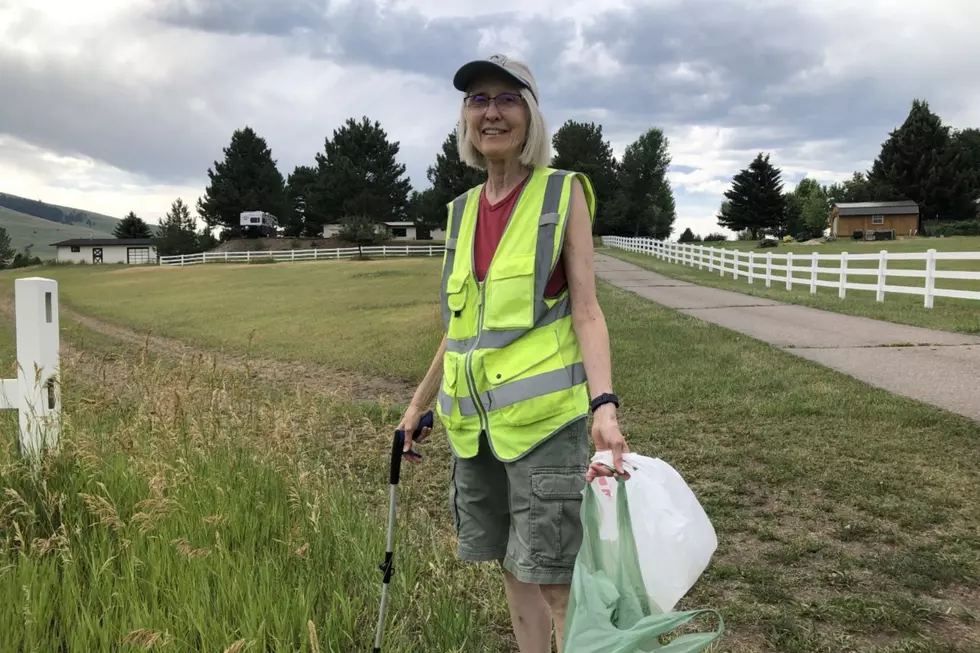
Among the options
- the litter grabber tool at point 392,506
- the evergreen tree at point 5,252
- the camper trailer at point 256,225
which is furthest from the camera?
the evergreen tree at point 5,252

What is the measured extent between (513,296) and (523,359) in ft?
0.58

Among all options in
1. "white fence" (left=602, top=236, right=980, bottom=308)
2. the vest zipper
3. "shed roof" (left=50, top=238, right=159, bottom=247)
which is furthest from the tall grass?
"shed roof" (left=50, top=238, right=159, bottom=247)

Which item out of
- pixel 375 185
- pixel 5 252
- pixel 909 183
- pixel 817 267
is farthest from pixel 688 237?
pixel 5 252

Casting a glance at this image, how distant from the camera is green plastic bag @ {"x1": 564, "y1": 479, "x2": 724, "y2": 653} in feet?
4.91

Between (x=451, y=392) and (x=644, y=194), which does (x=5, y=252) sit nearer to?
(x=644, y=194)

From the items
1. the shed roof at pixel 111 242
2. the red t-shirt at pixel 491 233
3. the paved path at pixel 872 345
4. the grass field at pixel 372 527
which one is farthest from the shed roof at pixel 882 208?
the shed roof at pixel 111 242

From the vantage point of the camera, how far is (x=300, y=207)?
297 ft

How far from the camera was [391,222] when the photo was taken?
77.4 m

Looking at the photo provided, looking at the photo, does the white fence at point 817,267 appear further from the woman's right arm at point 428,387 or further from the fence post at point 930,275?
the woman's right arm at point 428,387

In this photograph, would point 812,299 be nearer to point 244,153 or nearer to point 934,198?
point 934,198

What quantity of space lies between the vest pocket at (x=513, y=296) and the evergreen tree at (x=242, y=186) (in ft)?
258

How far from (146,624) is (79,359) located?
319 cm

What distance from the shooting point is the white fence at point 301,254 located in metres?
53.3

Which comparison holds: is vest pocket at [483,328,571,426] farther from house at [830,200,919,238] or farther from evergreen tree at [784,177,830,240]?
evergreen tree at [784,177,830,240]
